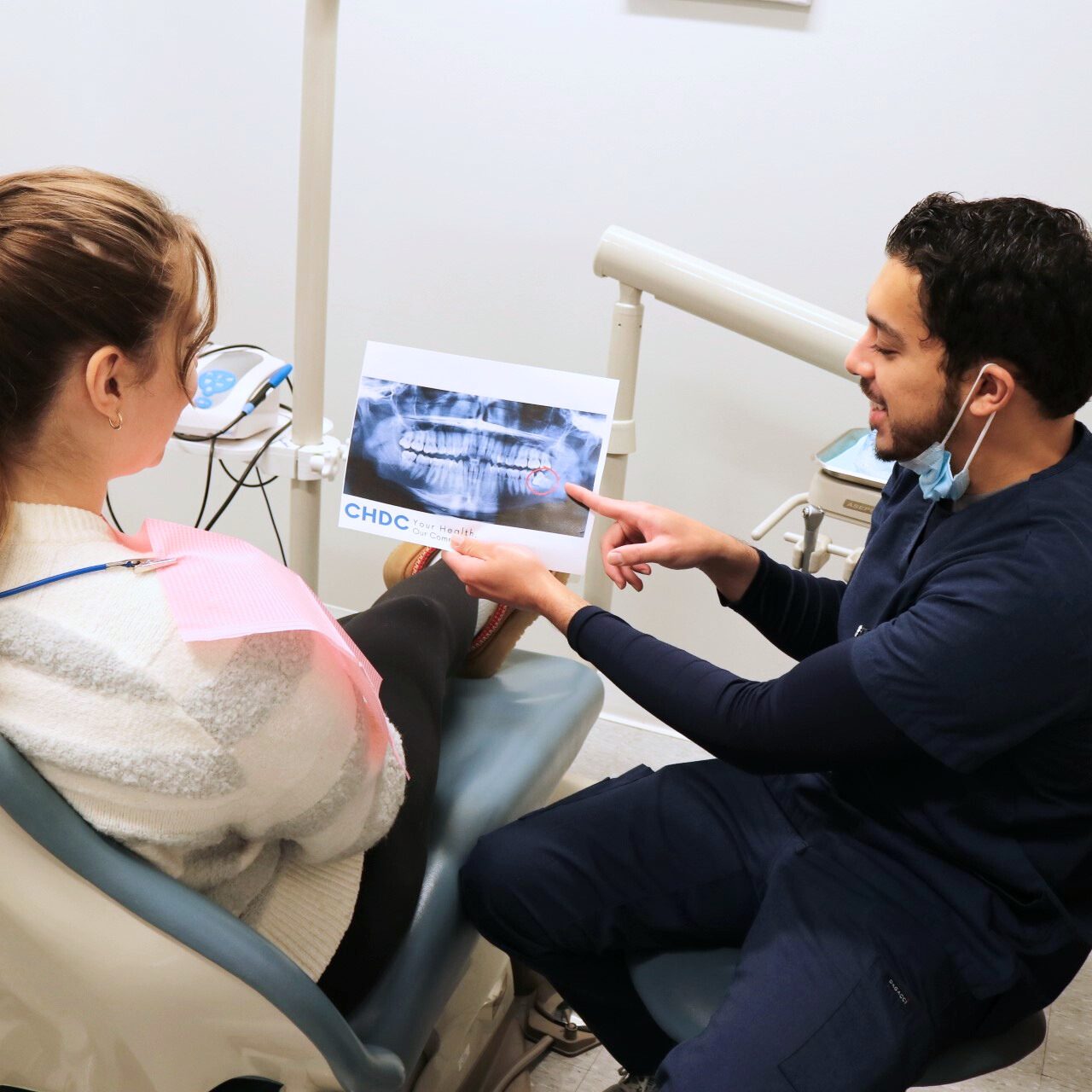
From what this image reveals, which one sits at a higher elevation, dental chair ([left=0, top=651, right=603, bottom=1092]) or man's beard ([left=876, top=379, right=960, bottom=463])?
man's beard ([left=876, top=379, right=960, bottom=463])

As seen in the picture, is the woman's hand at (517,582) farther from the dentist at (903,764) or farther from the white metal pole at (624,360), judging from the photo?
the white metal pole at (624,360)

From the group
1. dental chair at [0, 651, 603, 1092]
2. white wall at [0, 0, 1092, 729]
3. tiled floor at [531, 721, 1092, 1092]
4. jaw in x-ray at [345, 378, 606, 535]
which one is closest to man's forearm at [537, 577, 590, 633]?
jaw in x-ray at [345, 378, 606, 535]

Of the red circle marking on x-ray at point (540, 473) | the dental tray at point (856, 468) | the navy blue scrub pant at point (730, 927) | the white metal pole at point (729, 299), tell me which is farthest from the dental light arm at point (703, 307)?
the navy blue scrub pant at point (730, 927)

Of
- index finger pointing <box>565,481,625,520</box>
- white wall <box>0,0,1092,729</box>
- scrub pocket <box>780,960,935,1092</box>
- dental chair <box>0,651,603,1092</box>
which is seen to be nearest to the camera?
dental chair <box>0,651,603,1092</box>

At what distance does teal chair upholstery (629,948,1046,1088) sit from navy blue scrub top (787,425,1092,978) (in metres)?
0.10

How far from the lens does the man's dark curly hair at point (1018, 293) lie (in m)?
1.02

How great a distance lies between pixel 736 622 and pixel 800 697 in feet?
4.08

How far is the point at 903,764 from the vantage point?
111 centimetres

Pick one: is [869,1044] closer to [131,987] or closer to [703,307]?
[131,987]

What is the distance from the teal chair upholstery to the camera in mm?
1036

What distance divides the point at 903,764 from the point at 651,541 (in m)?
0.39

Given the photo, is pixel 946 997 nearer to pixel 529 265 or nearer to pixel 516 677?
pixel 516 677

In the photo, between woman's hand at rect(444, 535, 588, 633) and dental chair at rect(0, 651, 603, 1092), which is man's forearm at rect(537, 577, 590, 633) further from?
dental chair at rect(0, 651, 603, 1092)

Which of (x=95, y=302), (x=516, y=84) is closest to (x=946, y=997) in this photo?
(x=95, y=302)
